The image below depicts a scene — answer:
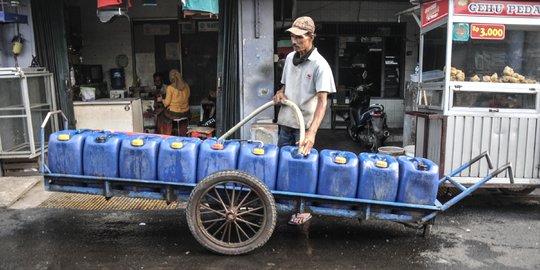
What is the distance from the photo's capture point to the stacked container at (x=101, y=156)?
3891mm

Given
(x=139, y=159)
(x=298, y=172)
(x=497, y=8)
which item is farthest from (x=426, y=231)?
(x=139, y=159)

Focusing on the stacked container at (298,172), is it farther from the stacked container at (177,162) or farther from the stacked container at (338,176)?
the stacked container at (177,162)

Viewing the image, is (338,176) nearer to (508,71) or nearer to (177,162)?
(177,162)

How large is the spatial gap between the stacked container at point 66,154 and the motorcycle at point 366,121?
5.36 metres

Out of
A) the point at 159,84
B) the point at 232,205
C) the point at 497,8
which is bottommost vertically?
the point at 232,205

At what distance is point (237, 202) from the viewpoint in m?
3.82

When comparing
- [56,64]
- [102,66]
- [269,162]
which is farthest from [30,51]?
[269,162]

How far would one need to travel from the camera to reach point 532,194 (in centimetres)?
580

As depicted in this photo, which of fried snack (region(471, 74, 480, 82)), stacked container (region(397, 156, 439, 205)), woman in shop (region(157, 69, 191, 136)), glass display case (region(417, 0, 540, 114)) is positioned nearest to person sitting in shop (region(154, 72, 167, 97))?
woman in shop (region(157, 69, 191, 136))

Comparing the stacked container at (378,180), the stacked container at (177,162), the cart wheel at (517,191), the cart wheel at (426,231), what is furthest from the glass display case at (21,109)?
the cart wheel at (517,191)

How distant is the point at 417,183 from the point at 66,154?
310 cm

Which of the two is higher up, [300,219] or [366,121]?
[366,121]

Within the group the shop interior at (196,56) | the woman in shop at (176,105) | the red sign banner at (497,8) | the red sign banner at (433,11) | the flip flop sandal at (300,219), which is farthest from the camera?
the shop interior at (196,56)

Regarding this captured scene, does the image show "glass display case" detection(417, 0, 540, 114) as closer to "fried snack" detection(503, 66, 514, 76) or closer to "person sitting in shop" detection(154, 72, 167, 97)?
"fried snack" detection(503, 66, 514, 76)
